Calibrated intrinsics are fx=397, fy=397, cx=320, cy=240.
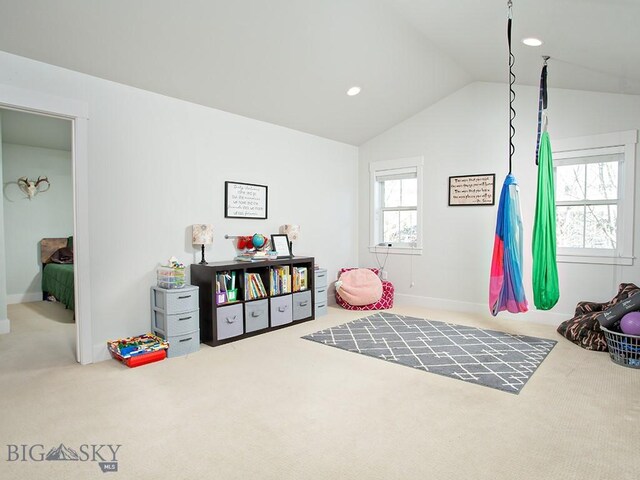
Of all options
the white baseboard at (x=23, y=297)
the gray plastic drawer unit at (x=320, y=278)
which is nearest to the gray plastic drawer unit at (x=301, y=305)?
the gray plastic drawer unit at (x=320, y=278)

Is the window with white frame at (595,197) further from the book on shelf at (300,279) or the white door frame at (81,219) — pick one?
the white door frame at (81,219)

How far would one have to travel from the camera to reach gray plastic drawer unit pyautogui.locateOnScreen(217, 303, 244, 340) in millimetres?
3816

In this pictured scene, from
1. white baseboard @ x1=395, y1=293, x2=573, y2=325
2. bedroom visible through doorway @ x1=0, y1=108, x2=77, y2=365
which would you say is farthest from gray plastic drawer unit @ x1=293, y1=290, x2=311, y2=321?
bedroom visible through doorway @ x1=0, y1=108, x2=77, y2=365

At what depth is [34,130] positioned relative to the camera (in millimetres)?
5254

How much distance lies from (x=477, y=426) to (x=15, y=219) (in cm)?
683

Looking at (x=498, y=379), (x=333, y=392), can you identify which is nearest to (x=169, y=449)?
(x=333, y=392)

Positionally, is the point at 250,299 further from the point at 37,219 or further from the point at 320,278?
the point at 37,219

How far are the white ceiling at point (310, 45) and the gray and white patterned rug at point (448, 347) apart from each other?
8.42ft

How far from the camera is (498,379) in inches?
115

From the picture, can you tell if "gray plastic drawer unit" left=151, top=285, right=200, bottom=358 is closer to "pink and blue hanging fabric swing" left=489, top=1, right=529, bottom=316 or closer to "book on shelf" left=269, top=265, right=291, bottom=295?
"book on shelf" left=269, top=265, right=291, bottom=295

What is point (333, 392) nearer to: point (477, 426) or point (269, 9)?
point (477, 426)

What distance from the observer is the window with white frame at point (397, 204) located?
5.70 meters

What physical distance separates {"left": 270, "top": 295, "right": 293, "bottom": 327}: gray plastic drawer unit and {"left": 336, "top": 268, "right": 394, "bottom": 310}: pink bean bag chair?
1102mm

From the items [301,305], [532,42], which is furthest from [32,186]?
[532,42]
